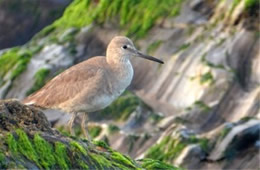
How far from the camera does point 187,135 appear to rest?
15.0m

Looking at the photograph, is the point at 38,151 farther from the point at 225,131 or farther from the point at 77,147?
the point at 225,131

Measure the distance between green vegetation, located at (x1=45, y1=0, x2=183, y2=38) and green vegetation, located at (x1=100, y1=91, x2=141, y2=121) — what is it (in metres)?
2.27

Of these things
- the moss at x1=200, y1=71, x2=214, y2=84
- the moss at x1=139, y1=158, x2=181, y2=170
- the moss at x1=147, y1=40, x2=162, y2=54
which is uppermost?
the moss at x1=147, y1=40, x2=162, y2=54

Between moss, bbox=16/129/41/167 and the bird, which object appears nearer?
moss, bbox=16/129/41/167

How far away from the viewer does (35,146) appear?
26.2 feet

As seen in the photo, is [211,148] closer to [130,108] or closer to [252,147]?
[252,147]

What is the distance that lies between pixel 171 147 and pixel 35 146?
713 cm

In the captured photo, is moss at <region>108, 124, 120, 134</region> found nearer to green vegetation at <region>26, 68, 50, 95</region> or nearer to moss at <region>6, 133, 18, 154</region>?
green vegetation at <region>26, 68, 50, 95</region>

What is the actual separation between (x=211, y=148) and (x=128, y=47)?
8.35 feet

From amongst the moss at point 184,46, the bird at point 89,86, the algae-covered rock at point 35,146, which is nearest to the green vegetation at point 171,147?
the bird at point 89,86

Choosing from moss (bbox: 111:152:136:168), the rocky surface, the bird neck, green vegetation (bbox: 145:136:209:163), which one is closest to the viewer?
moss (bbox: 111:152:136:168)

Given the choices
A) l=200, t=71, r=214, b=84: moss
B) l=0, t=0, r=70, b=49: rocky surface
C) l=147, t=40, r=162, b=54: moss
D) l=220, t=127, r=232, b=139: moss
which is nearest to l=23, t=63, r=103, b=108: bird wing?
l=220, t=127, r=232, b=139: moss

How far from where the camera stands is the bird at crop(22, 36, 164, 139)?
12.2 m

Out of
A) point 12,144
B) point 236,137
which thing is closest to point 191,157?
point 236,137
